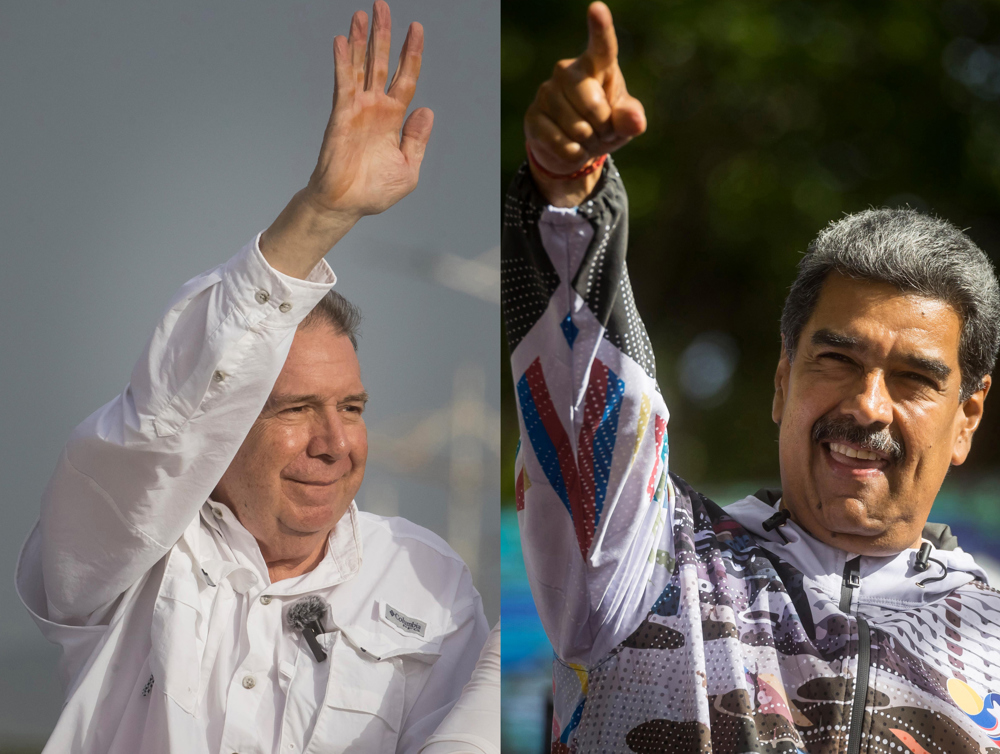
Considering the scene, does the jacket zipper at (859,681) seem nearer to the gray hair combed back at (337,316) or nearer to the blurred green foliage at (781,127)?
the blurred green foliage at (781,127)

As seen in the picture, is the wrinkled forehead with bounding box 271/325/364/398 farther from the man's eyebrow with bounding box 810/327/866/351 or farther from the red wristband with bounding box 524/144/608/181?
the man's eyebrow with bounding box 810/327/866/351

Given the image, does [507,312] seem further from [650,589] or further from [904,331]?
[904,331]

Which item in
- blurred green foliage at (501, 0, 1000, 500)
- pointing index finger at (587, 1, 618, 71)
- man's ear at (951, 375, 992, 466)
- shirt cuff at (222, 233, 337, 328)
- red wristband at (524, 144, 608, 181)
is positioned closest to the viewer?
pointing index finger at (587, 1, 618, 71)

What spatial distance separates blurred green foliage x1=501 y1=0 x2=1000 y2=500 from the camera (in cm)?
216

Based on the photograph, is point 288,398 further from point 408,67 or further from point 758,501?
point 758,501

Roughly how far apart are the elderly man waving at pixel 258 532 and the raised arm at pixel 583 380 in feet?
0.90

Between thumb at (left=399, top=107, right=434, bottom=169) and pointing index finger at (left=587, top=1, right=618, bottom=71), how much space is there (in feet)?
1.75

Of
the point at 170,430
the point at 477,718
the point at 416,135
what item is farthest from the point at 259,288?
the point at 477,718

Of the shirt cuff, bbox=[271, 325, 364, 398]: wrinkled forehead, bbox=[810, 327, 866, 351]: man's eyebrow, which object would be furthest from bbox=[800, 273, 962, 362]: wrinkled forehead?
the shirt cuff

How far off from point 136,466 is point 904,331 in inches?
51.6

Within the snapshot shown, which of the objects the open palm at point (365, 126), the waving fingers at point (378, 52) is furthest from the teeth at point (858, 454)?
the waving fingers at point (378, 52)

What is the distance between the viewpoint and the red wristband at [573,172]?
3.94 feet

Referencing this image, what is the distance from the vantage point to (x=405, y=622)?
1587 mm

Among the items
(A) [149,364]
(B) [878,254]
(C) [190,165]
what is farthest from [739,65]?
(A) [149,364]
